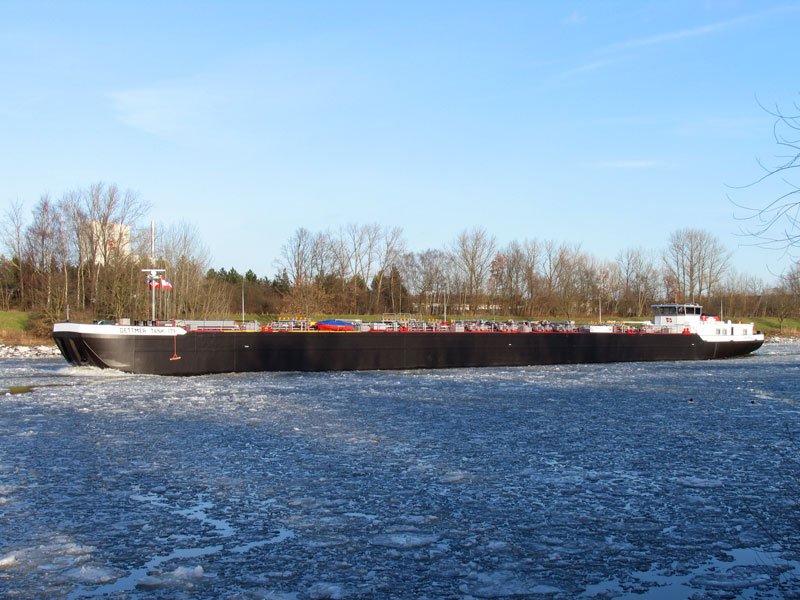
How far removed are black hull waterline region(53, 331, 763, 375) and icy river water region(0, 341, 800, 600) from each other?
11.6 meters

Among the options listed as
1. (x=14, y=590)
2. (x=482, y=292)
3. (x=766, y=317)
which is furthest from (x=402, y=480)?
(x=766, y=317)

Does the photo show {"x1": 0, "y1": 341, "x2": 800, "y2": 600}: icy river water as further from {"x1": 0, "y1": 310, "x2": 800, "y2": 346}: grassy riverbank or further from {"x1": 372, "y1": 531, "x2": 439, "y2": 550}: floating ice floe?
{"x1": 0, "y1": 310, "x2": 800, "y2": 346}: grassy riverbank

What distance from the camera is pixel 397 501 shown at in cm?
1041

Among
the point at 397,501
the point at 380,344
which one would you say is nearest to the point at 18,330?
the point at 380,344

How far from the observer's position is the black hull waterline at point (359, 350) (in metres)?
32.8

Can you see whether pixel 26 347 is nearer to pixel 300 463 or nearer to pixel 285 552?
pixel 300 463

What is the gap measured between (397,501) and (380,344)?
29148 mm

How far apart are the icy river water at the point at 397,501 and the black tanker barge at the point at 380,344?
11.7 meters

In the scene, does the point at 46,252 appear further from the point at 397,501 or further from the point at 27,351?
the point at 397,501

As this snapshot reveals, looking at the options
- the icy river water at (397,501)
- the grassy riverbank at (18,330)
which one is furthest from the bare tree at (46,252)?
the icy river water at (397,501)

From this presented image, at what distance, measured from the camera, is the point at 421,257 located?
101625 millimetres

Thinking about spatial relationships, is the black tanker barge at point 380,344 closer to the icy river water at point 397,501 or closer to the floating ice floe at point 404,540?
the icy river water at point 397,501

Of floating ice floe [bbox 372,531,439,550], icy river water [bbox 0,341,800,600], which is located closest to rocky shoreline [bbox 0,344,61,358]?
icy river water [bbox 0,341,800,600]

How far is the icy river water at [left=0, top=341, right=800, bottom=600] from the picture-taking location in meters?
7.39
